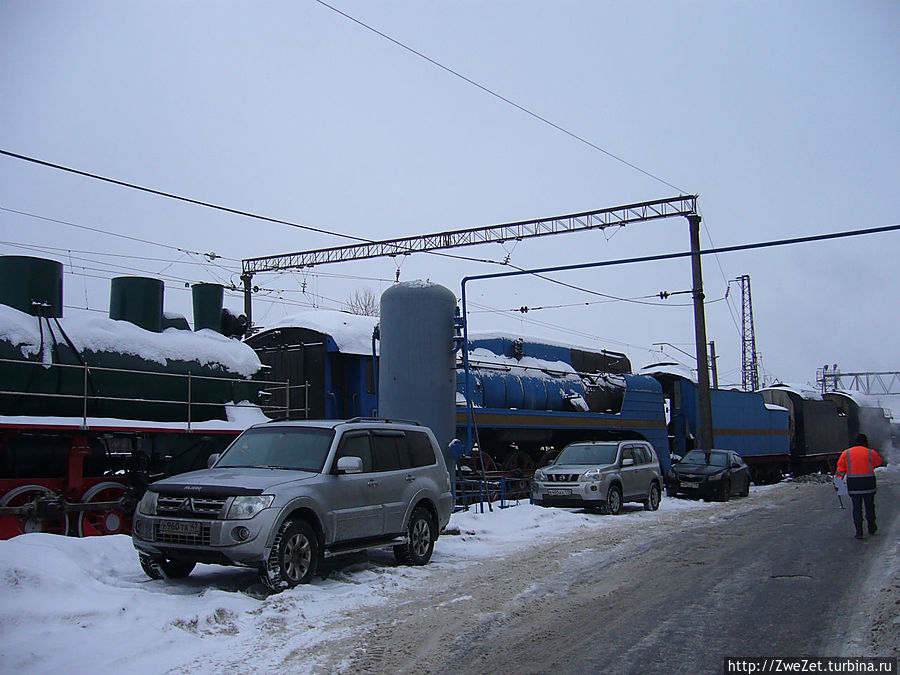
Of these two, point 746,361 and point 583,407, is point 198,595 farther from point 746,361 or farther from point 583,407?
point 746,361

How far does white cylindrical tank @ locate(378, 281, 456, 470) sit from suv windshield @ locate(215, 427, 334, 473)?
4.39m

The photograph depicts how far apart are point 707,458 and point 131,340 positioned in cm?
1627

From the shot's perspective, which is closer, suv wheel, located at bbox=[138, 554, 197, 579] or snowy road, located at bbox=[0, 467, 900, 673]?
snowy road, located at bbox=[0, 467, 900, 673]

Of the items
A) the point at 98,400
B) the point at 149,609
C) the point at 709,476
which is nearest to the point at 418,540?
the point at 149,609

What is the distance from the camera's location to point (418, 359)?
543 inches

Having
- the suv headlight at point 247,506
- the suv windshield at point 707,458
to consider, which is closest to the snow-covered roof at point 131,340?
the suv headlight at point 247,506

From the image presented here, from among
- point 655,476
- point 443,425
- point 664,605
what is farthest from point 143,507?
point 655,476

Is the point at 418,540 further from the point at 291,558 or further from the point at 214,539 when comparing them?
the point at 214,539

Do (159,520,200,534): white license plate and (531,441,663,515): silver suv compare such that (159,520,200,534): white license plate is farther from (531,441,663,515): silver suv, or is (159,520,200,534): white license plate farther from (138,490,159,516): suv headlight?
(531,441,663,515): silver suv

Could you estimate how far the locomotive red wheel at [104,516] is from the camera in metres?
10.6

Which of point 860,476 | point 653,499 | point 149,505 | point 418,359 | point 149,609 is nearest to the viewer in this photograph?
point 149,609

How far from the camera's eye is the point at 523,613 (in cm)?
739

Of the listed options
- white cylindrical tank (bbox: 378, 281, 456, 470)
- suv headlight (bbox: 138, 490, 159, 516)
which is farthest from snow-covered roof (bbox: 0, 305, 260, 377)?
suv headlight (bbox: 138, 490, 159, 516)

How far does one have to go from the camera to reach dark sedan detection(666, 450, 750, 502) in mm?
21078
